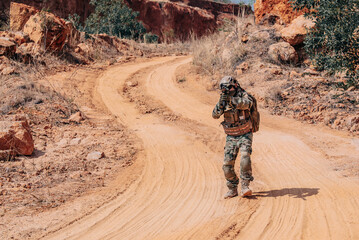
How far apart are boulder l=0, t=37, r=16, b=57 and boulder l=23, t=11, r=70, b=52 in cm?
170

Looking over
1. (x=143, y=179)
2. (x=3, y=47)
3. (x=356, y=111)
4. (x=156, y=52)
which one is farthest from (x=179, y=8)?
(x=143, y=179)

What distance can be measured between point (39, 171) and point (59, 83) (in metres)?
6.92

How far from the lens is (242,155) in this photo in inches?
194

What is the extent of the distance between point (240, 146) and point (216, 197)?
87cm

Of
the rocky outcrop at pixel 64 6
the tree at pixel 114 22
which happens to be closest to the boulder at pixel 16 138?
the tree at pixel 114 22

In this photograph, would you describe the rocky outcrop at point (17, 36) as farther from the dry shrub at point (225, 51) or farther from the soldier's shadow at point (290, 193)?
the soldier's shadow at point (290, 193)

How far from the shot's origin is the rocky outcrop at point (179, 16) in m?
43.6

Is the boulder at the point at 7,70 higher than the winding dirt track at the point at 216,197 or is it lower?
higher

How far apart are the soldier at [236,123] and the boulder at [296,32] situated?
9667mm

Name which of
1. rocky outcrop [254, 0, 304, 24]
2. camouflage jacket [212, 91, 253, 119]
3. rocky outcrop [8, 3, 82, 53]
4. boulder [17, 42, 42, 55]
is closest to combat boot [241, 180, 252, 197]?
camouflage jacket [212, 91, 253, 119]

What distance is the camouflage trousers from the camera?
16.2 ft

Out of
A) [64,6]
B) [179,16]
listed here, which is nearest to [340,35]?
[64,6]

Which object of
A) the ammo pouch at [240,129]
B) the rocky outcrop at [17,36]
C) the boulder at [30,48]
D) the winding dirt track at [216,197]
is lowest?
the winding dirt track at [216,197]

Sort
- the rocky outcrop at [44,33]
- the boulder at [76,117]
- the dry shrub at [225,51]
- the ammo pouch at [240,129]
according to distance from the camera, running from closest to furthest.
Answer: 1. the ammo pouch at [240,129]
2. the boulder at [76,117]
3. the rocky outcrop at [44,33]
4. the dry shrub at [225,51]
